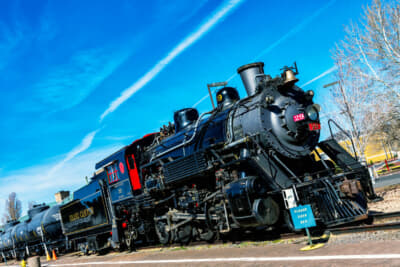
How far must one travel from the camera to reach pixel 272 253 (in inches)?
266

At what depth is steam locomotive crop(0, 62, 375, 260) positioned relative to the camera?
7512 millimetres

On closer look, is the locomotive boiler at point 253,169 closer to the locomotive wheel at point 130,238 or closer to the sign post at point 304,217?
the sign post at point 304,217

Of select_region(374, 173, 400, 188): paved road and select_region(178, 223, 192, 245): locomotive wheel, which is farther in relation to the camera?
select_region(374, 173, 400, 188): paved road

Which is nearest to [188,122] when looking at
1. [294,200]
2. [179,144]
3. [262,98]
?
[179,144]

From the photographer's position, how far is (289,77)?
8.77 metres

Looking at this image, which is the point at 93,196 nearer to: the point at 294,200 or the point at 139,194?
the point at 139,194

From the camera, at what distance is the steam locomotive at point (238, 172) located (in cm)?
751

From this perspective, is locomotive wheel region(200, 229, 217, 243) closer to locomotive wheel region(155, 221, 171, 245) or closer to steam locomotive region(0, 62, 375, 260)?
steam locomotive region(0, 62, 375, 260)

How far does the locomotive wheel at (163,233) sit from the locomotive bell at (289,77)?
5849mm

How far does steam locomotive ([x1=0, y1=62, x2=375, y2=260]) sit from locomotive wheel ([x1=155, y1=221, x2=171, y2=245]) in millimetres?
32

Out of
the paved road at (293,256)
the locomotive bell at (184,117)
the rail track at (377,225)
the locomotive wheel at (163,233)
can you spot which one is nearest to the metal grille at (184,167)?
the locomotive wheel at (163,233)

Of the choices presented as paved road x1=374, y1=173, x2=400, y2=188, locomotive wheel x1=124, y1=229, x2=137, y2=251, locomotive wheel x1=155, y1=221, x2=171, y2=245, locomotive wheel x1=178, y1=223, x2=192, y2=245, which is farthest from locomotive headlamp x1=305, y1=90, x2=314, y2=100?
paved road x1=374, y1=173, x2=400, y2=188

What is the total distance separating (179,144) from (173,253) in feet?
10.6

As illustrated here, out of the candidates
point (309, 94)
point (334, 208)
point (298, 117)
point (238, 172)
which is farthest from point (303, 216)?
point (309, 94)
